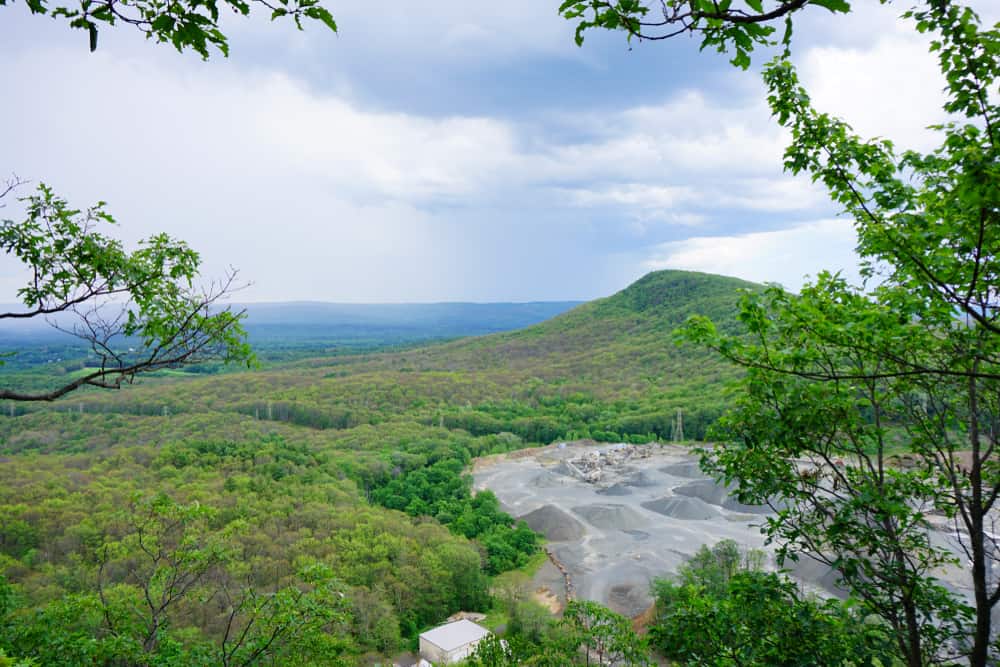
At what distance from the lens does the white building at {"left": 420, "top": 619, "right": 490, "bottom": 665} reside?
1199 cm

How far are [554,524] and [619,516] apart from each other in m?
2.98

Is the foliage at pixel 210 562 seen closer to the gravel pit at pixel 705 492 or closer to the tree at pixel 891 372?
the tree at pixel 891 372

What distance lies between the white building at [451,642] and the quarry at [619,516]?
3665 mm

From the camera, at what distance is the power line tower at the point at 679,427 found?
38.9 metres

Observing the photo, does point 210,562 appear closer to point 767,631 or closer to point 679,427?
point 767,631

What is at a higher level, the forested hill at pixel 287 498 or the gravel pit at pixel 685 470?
the forested hill at pixel 287 498

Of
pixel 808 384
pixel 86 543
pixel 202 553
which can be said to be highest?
pixel 808 384

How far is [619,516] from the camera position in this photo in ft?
74.0

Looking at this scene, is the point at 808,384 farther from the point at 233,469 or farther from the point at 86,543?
the point at 233,469

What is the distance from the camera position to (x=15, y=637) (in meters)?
4.71

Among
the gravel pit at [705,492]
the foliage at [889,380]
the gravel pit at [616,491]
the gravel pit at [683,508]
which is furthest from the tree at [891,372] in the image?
Result: the gravel pit at [616,491]

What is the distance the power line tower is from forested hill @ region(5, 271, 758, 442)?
508mm

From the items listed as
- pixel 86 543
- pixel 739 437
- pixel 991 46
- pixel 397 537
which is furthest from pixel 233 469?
pixel 991 46

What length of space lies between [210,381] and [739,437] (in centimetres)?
6285
